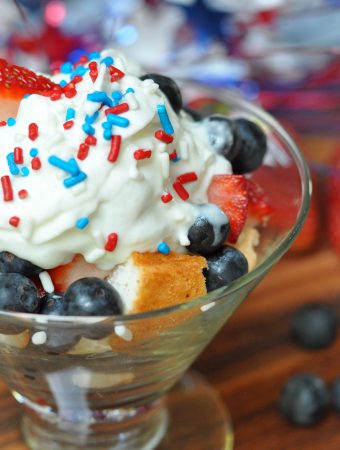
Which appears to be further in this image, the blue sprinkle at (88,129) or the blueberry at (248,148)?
the blueberry at (248,148)

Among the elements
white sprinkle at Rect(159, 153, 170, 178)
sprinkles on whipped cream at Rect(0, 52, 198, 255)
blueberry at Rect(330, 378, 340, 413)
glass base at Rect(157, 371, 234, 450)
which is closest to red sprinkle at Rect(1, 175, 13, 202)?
sprinkles on whipped cream at Rect(0, 52, 198, 255)

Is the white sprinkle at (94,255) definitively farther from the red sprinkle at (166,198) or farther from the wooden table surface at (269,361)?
the wooden table surface at (269,361)

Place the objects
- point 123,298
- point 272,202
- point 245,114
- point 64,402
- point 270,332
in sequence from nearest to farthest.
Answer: point 123,298 → point 64,402 → point 272,202 → point 245,114 → point 270,332

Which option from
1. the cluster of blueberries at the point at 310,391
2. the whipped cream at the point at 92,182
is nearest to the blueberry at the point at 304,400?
the cluster of blueberries at the point at 310,391

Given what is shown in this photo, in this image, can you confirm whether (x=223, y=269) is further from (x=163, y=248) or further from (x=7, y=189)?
(x=7, y=189)

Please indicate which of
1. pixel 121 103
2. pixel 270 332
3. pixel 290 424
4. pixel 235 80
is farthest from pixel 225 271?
pixel 235 80

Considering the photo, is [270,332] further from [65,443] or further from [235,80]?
[235,80]

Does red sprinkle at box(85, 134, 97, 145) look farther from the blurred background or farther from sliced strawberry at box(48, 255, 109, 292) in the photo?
the blurred background
